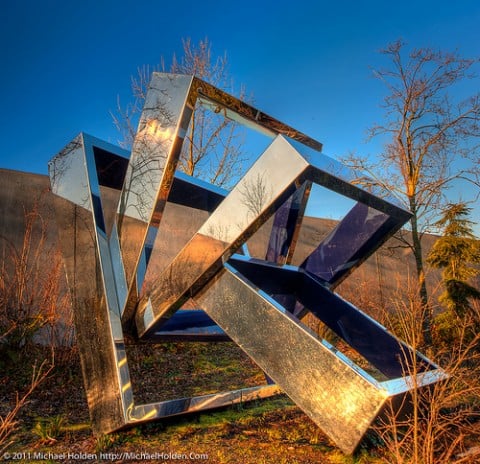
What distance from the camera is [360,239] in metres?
3.40

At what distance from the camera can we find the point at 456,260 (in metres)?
9.56

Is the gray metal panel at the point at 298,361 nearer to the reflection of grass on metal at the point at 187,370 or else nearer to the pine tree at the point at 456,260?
the reflection of grass on metal at the point at 187,370

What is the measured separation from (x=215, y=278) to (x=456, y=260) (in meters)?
8.94

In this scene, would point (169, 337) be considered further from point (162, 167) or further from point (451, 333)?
point (451, 333)

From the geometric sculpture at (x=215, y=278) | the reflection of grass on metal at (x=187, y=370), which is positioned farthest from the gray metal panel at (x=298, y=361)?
the reflection of grass on metal at (x=187, y=370)

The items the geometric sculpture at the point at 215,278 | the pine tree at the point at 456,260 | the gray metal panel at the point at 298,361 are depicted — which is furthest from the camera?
the pine tree at the point at 456,260

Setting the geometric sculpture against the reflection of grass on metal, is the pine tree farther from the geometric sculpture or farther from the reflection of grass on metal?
the geometric sculpture

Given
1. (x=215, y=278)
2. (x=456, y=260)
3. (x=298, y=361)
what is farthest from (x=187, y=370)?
(x=456, y=260)

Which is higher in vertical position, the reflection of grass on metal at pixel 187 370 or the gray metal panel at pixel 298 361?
the gray metal panel at pixel 298 361

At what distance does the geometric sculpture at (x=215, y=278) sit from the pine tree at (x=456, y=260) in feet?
23.2

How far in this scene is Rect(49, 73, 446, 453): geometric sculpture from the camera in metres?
2.15

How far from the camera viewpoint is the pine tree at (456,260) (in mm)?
9188

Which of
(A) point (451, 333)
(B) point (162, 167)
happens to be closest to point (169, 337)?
(B) point (162, 167)

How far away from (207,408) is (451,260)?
8579 mm
